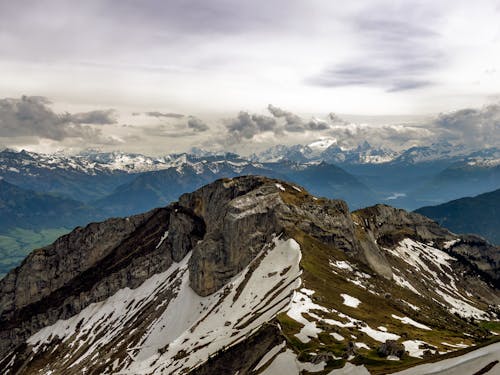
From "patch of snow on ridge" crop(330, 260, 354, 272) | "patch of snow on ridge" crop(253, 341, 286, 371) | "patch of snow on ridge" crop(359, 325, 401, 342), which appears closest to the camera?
"patch of snow on ridge" crop(253, 341, 286, 371)

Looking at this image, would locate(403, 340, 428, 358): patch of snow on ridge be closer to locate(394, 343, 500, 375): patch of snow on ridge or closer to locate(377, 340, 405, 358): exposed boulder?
locate(377, 340, 405, 358): exposed boulder

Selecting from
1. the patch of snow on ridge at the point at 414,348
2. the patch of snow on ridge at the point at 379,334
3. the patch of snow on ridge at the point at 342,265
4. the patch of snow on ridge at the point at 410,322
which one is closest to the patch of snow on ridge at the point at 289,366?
the patch of snow on ridge at the point at 414,348

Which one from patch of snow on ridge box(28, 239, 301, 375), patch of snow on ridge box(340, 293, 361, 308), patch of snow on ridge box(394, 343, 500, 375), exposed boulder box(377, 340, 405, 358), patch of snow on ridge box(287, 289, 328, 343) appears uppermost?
patch of snow on ridge box(394, 343, 500, 375)

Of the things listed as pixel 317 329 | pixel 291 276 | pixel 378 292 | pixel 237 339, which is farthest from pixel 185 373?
pixel 378 292

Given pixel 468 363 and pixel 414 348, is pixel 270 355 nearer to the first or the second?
pixel 414 348

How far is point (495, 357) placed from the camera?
58.8 meters

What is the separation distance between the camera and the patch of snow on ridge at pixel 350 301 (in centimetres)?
14150

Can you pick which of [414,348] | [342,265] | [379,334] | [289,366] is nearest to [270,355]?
[289,366]

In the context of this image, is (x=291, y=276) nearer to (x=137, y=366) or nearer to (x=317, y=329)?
(x=317, y=329)

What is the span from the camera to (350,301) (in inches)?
5694

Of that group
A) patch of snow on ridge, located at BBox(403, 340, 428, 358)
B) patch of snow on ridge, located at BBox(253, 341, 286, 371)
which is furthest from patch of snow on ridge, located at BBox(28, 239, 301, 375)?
patch of snow on ridge, located at BBox(403, 340, 428, 358)

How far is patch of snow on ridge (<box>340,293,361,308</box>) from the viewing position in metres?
142

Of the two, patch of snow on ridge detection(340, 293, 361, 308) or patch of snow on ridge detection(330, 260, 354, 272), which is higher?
patch of snow on ridge detection(340, 293, 361, 308)

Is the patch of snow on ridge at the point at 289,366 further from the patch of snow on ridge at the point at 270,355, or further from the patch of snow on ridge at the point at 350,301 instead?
the patch of snow on ridge at the point at 350,301
